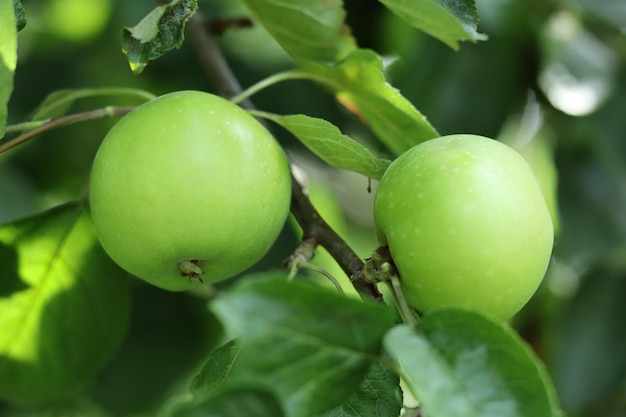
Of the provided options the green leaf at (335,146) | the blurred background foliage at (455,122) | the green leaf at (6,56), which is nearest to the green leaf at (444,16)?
the green leaf at (335,146)

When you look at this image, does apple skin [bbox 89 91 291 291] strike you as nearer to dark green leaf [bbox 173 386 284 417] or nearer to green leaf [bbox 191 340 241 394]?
green leaf [bbox 191 340 241 394]

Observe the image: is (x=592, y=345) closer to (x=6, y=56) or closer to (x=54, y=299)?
(x=54, y=299)

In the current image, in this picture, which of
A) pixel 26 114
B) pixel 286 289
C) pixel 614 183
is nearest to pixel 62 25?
pixel 26 114

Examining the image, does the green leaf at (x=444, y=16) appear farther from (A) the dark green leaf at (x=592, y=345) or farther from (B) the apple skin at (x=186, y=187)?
(A) the dark green leaf at (x=592, y=345)

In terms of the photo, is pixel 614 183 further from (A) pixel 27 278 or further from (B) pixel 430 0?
(A) pixel 27 278

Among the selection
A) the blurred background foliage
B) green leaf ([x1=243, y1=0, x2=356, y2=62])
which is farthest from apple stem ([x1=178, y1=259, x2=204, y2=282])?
the blurred background foliage
